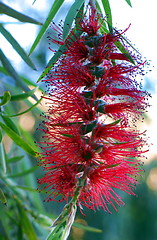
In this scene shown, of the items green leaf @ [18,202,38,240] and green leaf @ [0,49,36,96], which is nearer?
green leaf @ [0,49,36,96]

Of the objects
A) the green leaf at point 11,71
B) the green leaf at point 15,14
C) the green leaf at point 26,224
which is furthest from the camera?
the green leaf at point 26,224

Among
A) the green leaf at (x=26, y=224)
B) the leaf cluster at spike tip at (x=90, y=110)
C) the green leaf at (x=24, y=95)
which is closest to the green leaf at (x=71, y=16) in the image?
the leaf cluster at spike tip at (x=90, y=110)

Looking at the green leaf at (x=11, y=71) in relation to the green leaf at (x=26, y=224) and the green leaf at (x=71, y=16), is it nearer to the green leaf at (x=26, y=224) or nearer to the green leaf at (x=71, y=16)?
the green leaf at (x=71, y=16)

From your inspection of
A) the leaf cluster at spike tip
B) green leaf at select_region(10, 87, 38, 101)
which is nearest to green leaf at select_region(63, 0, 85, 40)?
the leaf cluster at spike tip

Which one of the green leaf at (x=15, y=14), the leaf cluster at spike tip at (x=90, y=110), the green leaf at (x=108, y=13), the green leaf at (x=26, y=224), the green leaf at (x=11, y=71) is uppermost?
the green leaf at (x=15, y=14)

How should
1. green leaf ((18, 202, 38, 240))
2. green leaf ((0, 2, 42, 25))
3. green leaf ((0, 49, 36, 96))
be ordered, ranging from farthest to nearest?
green leaf ((18, 202, 38, 240))
green leaf ((0, 49, 36, 96))
green leaf ((0, 2, 42, 25))

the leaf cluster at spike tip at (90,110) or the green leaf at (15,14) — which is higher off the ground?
the green leaf at (15,14)

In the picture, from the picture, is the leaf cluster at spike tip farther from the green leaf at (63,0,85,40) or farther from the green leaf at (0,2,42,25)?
the green leaf at (0,2,42,25)
